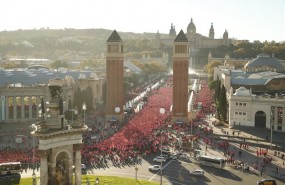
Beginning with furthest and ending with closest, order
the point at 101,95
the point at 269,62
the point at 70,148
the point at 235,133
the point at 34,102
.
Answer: the point at 269,62 → the point at 101,95 → the point at 34,102 → the point at 235,133 → the point at 70,148

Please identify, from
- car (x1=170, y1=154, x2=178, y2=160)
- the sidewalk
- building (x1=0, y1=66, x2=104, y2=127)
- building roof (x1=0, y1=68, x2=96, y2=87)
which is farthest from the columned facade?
building roof (x1=0, y1=68, x2=96, y2=87)

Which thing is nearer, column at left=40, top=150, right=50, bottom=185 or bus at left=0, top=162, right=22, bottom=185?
column at left=40, top=150, right=50, bottom=185

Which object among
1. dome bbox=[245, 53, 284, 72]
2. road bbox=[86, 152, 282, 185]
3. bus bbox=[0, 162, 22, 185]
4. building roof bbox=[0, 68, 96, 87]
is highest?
dome bbox=[245, 53, 284, 72]

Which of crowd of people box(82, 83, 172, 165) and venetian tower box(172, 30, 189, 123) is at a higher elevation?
venetian tower box(172, 30, 189, 123)

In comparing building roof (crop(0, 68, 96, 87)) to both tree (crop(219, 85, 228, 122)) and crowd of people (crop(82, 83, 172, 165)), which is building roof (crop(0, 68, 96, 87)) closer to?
crowd of people (crop(82, 83, 172, 165))

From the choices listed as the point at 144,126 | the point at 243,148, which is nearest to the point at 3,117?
the point at 144,126

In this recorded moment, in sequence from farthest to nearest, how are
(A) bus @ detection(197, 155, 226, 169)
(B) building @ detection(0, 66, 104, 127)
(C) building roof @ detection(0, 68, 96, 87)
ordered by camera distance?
1. (C) building roof @ detection(0, 68, 96, 87)
2. (B) building @ detection(0, 66, 104, 127)
3. (A) bus @ detection(197, 155, 226, 169)

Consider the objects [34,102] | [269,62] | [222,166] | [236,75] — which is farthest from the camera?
[269,62]

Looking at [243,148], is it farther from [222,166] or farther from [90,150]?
[90,150]
